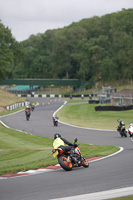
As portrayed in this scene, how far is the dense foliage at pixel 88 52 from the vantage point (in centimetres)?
10325

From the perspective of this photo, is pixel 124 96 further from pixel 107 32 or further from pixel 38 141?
pixel 107 32

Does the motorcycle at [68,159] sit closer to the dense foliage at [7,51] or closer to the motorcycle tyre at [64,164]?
the motorcycle tyre at [64,164]

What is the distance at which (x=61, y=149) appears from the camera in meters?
11.8

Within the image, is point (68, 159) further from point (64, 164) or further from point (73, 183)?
point (73, 183)

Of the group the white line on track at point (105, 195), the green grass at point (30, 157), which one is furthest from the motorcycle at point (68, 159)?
the white line on track at point (105, 195)

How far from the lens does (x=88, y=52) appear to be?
11231cm

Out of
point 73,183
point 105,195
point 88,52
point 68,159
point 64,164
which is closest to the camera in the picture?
point 105,195

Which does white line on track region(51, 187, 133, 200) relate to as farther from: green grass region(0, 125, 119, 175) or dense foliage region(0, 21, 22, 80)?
dense foliage region(0, 21, 22, 80)

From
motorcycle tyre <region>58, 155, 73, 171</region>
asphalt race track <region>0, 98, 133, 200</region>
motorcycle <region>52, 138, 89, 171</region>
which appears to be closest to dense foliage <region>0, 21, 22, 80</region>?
motorcycle <region>52, 138, 89, 171</region>

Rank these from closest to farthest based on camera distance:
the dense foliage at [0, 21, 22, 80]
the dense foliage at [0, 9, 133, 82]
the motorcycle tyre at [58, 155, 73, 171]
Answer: the motorcycle tyre at [58, 155, 73, 171], the dense foliage at [0, 21, 22, 80], the dense foliage at [0, 9, 133, 82]

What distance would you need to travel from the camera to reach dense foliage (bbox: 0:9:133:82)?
339ft

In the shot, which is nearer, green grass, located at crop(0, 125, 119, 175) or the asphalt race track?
the asphalt race track

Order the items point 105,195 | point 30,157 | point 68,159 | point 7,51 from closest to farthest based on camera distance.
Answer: point 105,195 < point 68,159 < point 30,157 < point 7,51

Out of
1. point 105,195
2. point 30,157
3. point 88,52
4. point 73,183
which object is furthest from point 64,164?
point 88,52
